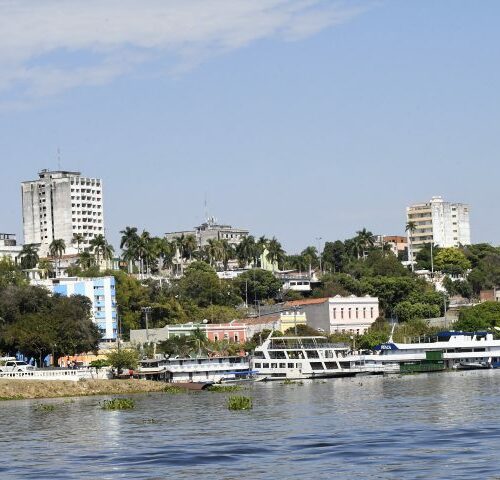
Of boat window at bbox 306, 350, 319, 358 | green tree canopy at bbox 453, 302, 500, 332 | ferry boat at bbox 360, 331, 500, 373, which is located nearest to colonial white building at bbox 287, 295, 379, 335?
green tree canopy at bbox 453, 302, 500, 332

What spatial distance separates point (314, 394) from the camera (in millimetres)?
98188

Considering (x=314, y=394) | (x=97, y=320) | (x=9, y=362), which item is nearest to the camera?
(x=314, y=394)

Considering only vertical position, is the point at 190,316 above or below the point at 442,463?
above

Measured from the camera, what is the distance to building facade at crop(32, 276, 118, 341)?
168 m

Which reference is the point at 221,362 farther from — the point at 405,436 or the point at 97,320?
the point at 405,436

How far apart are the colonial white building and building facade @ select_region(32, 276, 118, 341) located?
2422 cm

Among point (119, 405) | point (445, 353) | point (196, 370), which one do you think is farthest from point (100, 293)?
point (119, 405)

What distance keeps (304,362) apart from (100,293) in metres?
43.3

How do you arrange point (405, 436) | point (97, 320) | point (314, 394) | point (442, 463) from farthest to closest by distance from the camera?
point (97, 320) → point (314, 394) → point (405, 436) → point (442, 463)

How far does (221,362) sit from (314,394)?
34746 millimetres

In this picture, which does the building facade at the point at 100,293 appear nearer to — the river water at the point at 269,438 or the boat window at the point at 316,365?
the boat window at the point at 316,365

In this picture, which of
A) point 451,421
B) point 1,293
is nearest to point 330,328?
point 1,293

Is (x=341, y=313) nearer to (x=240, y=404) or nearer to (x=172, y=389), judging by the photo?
(x=172, y=389)

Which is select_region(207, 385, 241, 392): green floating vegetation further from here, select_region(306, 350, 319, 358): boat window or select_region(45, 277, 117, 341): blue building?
select_region(45, 277, 117, 341): blue building
